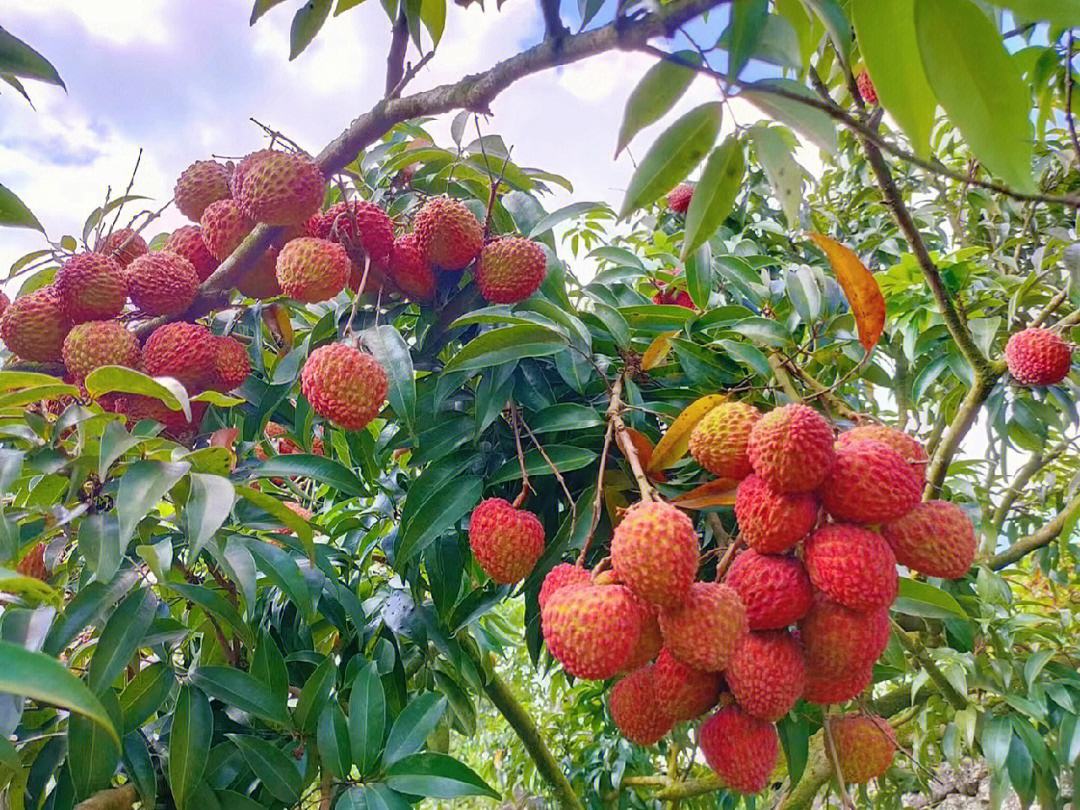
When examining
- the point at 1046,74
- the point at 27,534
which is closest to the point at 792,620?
the point at 27,534

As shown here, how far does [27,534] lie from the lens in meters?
0.71

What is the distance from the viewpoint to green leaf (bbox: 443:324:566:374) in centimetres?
81

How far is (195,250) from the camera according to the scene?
98 cm

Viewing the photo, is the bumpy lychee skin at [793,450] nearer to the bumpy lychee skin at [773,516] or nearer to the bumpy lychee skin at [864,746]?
the bumpy lychee skin at [773,516]

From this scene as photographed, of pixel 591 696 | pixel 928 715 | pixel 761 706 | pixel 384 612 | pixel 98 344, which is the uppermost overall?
pixel 98 344

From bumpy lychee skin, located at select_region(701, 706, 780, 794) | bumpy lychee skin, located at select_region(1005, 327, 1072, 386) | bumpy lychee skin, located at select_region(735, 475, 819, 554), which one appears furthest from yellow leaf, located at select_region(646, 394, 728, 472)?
bumpy lychee skin, located at select_region(1005, 327, 1072, 386)

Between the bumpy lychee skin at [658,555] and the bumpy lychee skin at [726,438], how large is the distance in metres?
0.11

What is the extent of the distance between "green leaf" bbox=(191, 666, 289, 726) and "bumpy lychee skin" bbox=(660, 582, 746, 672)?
1.60 ft

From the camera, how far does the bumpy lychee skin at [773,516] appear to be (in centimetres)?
65

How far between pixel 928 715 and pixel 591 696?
82 centimetres

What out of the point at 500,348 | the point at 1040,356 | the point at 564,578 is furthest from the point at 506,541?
the point at 1040,356

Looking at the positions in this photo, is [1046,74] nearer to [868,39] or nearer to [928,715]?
[868,39]

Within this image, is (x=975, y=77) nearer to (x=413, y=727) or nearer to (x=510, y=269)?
(x=510, y=269)

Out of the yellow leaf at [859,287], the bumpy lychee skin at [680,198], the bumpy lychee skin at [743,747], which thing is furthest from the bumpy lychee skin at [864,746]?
the bumpy lychee skin at [680,198]
